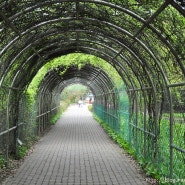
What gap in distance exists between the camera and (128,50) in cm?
891

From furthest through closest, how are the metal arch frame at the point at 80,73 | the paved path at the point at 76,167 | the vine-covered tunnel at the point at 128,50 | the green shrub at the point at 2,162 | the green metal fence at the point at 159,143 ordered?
1. the metal arch frame at the point at 80,73
2. the green shrub at the point at 2,162
3. the paved path at the point at 76,167
4. the green metal fence at the point at 159,143
5. the vine-covered tunnel at the point at 128,50

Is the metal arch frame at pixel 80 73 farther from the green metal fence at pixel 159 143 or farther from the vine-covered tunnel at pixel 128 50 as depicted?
the green metal fence at pixel 159 143

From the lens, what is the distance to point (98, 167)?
8.74 metres

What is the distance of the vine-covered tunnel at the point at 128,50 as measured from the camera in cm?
596

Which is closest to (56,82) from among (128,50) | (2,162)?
(128,50)

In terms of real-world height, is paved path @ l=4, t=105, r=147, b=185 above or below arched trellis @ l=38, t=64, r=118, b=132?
below

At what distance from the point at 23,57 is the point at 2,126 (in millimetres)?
2046

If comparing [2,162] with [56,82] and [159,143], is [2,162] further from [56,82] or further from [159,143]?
[56,82]

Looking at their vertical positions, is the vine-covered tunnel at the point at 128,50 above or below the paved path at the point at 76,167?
above

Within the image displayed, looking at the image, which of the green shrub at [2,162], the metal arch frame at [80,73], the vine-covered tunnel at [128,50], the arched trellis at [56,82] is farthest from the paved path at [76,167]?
the metal arch frame at [80,73]

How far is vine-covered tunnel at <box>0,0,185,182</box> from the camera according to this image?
19.6 feet

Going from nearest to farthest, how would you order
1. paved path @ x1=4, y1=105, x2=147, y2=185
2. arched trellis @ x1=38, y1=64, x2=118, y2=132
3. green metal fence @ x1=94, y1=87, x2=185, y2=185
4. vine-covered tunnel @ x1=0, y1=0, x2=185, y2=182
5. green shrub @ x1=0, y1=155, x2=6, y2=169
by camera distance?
vine-covered tunnel @ x1=0, y1=0, x2=185, y2=182
green metal fence @ x1=94, y1=87, x2=185, y2=185
paved path @ x1=4, y1=105, x2=147, y2=185
green shrub @ x1=0, y1=155, x2=6, y2=169
arched trellis @ x1=38, y1=64, x2=118, y2=132

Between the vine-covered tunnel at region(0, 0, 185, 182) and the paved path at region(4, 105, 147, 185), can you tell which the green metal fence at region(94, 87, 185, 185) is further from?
the paved path at region(4, 105, 147, 185)

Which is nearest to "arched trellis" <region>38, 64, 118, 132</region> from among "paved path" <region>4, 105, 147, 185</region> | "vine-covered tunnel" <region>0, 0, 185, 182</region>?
"paved path" <region>4, 105, 147, 185</region>
